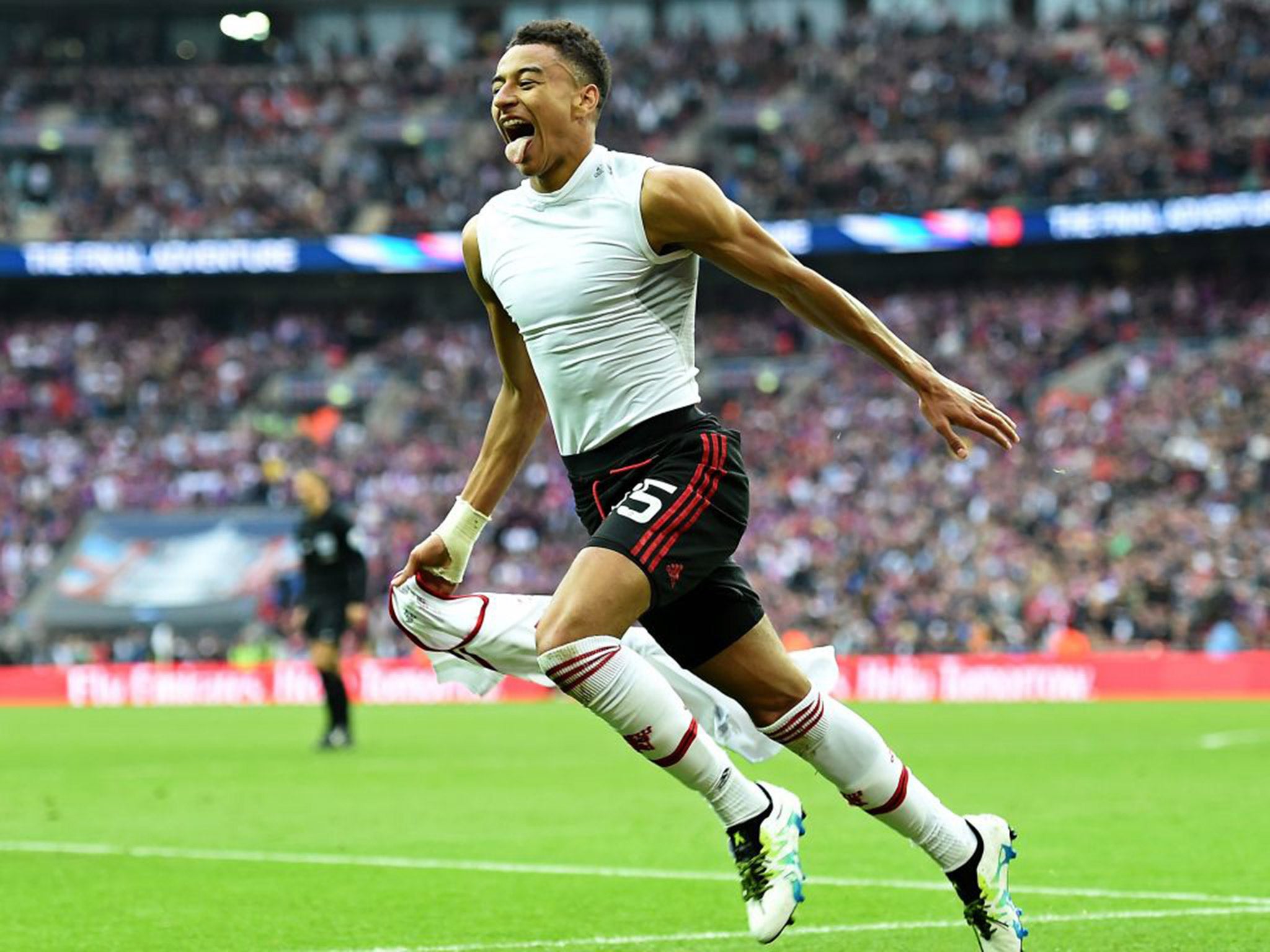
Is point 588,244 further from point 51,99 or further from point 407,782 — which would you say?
point 51,99

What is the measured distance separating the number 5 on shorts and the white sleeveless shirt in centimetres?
22

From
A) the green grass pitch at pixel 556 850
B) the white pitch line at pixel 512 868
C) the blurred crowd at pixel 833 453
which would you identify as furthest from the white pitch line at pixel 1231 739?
the blurred crowd at pixel 833 453

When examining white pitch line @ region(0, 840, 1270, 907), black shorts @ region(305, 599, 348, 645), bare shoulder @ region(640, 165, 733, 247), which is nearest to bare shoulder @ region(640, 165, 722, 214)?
bare shoulder @ region(640, 165, 733, 247)

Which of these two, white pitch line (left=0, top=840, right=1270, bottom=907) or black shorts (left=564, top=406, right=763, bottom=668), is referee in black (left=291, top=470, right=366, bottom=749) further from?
black shorts (left=564, top=406, right=763, bottom=668)

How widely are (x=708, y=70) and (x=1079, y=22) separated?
8310 millimetres

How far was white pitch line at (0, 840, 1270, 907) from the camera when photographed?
7027 mm

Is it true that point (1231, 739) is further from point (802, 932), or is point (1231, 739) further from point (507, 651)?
point (507, 651)

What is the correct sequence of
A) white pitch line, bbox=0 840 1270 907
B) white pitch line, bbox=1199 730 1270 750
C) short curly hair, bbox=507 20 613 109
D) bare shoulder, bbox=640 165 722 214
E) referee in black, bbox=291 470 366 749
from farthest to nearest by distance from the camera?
white pitch line, bbox=1199 730 1270 750 → referee in black, bbox=291 470 366 749 → white pitch line, bbox=0 840 1270 907 → short curly hair, bbox=507 20 613 109 → bare shoulder, bbox=640 165 722 214

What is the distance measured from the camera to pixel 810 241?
39.6m

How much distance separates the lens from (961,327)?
38.9m

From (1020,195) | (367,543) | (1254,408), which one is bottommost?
(367,543)

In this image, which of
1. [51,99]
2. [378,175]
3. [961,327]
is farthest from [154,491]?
[961,327]

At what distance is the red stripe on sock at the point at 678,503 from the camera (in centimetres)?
509

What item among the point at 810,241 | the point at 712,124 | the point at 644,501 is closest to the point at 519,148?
the point at 644,501
